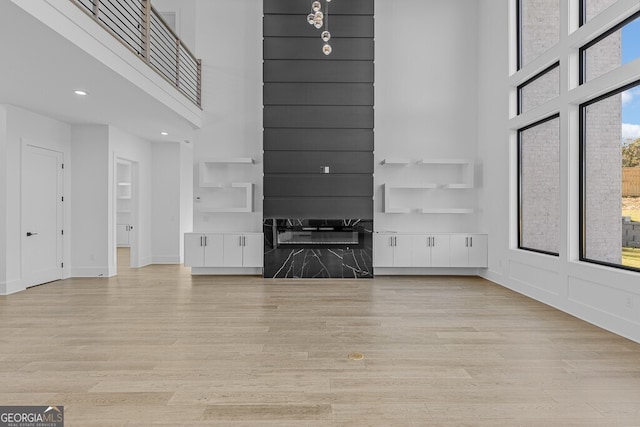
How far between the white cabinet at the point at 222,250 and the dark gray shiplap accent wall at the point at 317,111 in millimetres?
621

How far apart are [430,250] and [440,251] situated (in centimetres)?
18

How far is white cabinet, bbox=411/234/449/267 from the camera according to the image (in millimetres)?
6961

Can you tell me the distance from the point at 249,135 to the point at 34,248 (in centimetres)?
396

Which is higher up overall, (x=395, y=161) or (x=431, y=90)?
(x=431, y=90)

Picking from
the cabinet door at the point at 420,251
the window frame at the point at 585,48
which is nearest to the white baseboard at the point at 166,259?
the cabinet door at the point at 420,251

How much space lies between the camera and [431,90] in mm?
7387

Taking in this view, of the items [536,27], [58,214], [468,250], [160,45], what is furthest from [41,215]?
[536,27]

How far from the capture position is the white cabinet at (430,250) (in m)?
6.96

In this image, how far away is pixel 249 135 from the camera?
24.3ft

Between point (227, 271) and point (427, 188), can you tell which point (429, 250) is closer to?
point (427, 188)

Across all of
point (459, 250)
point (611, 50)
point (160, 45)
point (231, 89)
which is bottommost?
point (459, 250)

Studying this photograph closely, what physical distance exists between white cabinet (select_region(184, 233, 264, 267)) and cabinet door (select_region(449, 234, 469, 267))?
3.39m

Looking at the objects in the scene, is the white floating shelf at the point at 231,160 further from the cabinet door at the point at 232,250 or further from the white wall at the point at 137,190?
the white wall at the point at 137,190


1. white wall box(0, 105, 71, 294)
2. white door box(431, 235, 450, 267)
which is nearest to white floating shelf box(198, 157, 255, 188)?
white wall box(0, 105, 71, 294)
